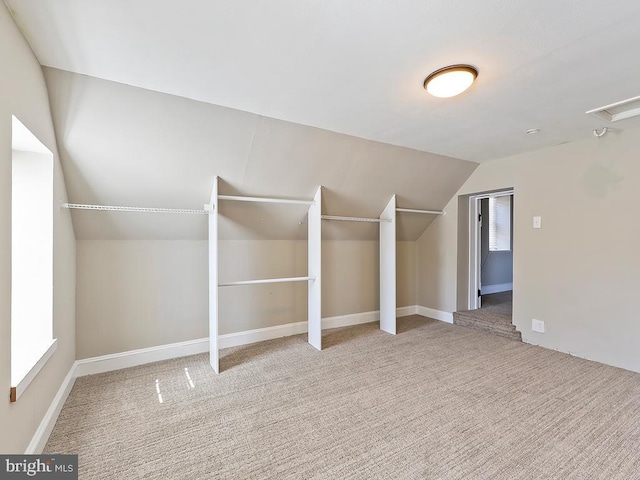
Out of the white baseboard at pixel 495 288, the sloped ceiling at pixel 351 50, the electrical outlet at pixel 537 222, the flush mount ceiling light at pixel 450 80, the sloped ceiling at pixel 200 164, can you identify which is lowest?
the white baseboard at pixel 495 288

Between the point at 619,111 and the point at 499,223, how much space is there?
373 cm

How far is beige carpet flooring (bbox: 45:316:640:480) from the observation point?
1.57 meters

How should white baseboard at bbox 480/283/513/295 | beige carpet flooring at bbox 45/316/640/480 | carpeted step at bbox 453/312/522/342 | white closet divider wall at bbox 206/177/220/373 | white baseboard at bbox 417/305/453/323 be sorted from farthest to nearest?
white baseboard at bbox 480/283/513/295, white baseboard at bbox 417/305/453/323, carpeted step at bbox 453/312/522/342, white closet divider wall at bbox 206/177/220/373, beige carpet flooring at bbox 45/316/640/480

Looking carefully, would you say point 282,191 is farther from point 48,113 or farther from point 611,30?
point 611,30

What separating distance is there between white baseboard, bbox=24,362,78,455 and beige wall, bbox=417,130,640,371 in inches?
169

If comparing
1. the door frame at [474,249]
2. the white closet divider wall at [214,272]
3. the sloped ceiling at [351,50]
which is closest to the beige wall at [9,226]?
the sloped ceiling at [351,50]

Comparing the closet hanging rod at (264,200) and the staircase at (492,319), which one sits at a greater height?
→ the closet hanging rod at (264,200)

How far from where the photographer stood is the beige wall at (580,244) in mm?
2711

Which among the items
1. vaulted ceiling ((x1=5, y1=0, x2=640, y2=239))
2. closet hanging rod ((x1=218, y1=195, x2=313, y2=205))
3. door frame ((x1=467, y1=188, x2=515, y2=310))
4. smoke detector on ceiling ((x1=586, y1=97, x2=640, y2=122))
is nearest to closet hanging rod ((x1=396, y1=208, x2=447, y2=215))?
door frame ((x1=467, y1=188, x2=515, y2=310))

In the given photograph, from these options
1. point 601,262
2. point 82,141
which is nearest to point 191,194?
point 82,141

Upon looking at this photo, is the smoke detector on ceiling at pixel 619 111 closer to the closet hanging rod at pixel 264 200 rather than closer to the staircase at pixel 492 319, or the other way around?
the staircase at pixel 492 319

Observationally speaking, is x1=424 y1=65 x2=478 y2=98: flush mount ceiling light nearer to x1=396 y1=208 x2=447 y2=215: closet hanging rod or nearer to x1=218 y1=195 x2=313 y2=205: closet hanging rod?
x1=218 y1=195 x2=313 y2=205: closet hanging rod

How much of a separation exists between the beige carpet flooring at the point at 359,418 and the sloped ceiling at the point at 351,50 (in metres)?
2.21

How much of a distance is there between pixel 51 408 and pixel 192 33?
2.40 metres
